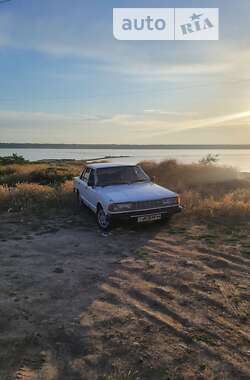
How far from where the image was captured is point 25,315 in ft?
12.6

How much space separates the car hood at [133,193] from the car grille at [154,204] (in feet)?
0.25

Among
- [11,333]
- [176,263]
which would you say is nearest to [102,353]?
[11,333]

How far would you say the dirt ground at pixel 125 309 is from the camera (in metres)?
2.97

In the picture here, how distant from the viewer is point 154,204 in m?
7.66

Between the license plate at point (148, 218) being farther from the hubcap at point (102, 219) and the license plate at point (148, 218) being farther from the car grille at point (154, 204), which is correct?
the hubcap at point (102, 219)

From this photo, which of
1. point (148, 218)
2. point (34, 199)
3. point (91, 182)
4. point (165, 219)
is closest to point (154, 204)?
point (148, 218)

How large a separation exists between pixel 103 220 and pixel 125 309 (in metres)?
4.02

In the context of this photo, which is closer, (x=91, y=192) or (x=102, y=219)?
(x=102, y=219)

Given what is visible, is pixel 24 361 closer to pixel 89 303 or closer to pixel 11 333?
pixel 11 333

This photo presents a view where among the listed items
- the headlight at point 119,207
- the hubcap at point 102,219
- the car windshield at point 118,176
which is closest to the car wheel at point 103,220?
the hubcap at point 102,219

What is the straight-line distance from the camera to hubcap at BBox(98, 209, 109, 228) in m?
7.71

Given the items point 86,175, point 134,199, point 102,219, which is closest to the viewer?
point 134,199

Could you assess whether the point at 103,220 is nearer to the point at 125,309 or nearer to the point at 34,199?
the point at 125,309

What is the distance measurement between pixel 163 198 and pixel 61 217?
3.35m
